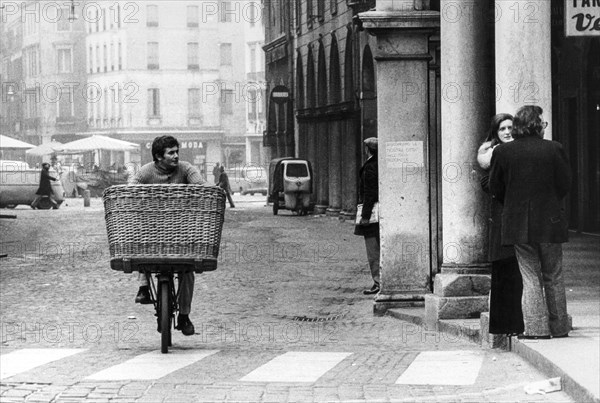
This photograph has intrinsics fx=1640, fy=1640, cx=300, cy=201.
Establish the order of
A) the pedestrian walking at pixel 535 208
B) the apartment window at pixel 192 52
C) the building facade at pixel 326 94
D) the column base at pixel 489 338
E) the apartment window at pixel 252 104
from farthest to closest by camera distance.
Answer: the apartment window at pixel 192 52 → the apartment window at pixel 252 104 → the building facade at pixel 326 94 → the column base at pixel 489 338 → the pedestrian walking at pixel 535 208

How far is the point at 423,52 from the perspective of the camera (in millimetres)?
15781

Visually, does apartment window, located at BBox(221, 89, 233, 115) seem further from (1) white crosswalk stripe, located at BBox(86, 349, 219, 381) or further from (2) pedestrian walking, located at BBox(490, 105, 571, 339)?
(2) pedestrian walking, located at BBox(490, 105, 571, 339)

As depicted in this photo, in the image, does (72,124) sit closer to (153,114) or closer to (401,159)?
(153,114)

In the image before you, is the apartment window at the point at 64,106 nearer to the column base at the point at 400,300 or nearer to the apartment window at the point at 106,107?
the apartment window at the point at 106,107

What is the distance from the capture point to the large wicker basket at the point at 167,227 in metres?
12.1

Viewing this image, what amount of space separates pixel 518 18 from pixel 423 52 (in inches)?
109

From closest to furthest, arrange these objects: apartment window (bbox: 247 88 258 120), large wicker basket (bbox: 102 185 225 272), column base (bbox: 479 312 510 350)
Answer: large wicker basket (bbox: 102 185 225 272) < column base (bbox: 479 312 510 350) < apartment window (bbox: 247 88 258 120)

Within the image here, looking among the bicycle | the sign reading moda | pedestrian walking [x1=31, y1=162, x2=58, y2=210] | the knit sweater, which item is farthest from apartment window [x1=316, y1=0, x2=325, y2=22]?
the bicycle

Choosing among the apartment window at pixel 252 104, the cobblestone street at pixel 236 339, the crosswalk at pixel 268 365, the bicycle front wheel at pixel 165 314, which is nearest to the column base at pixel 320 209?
the cobblestone street at pixel 236 339

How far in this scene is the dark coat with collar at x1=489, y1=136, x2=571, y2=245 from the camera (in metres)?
11.5

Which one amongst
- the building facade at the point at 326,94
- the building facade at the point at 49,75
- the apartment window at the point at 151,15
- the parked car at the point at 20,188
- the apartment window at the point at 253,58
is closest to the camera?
the building facade at the point at 326,94

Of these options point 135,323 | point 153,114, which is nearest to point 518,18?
point 135,323

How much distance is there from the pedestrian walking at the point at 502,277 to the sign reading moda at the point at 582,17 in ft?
5.66

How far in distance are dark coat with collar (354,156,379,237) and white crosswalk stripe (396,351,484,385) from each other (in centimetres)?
559
